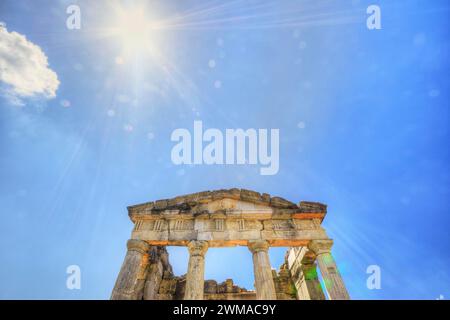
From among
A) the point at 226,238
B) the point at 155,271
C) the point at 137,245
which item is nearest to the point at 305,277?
the point at 226,238

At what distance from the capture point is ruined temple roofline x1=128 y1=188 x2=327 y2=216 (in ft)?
35.7

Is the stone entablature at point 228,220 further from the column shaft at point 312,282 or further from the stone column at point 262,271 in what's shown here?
the column shaft at point 312,282

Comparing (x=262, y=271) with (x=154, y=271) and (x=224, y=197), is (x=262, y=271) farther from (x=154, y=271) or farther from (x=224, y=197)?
(x=154, y=271)

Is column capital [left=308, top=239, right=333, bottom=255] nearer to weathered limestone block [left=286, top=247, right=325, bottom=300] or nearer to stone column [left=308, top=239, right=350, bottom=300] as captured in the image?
stone column [left=308, top=239, right=350, bottom=300]

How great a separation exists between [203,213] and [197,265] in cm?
220

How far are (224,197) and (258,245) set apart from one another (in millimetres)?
2702

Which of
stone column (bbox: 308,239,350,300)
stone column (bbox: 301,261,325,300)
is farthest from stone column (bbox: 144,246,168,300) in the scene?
stone column (bbox: 308,239,350,300)

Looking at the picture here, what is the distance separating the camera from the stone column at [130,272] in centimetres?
841

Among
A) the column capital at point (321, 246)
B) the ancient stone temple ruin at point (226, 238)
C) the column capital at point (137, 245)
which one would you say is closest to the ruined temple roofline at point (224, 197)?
the ancient stone temple ruin at point (226, 238)
